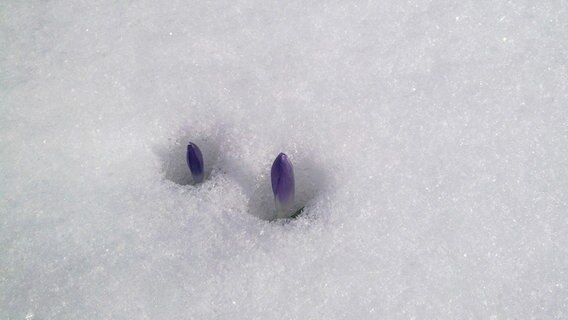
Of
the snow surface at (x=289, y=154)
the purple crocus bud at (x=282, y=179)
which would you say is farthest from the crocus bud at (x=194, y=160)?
the purple crocus bud at (x=282, y=179)

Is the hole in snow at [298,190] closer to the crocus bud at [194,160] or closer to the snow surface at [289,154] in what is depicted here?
the snow surface at [289,154]

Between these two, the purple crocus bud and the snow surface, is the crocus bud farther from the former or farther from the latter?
the purple crocus bud

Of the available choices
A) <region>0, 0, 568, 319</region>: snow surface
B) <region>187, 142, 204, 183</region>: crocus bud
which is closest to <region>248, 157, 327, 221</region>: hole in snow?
<region>0, 0, 568, 319</region>: snow surface

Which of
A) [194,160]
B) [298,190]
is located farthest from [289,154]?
[194,160]

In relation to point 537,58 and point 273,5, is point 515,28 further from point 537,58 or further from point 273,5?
Result: point 273,5

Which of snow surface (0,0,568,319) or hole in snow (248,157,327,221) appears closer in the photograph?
snow surface (0,0,568,319)
